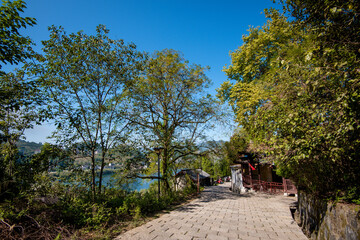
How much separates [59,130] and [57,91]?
1.57 metres

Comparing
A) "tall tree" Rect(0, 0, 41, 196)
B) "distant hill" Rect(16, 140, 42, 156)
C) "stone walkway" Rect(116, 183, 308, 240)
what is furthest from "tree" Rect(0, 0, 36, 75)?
"stone walkway" Rect(116, 183, 308, 240)

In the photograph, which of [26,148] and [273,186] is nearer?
[26,148]

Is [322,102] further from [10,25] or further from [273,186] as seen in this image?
[273,186]

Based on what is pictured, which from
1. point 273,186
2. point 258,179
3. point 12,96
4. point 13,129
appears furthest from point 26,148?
point 258,179

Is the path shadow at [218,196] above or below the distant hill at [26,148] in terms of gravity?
below

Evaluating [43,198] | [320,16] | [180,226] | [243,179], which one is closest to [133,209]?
[180,226]

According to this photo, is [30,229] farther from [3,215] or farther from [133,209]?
[133,209]

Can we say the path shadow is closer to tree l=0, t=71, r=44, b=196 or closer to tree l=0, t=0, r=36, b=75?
tree l=0, t=71, r=44, b=196

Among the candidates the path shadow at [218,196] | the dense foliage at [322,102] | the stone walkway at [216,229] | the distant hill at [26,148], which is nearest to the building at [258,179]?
the path shadow at [218,196]

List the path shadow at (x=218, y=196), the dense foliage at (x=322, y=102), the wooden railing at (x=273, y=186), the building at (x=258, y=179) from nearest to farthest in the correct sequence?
the dense foliage at (x=322, y=102) < the path shadow at (x=218, y=196) < the wooden railing at (x=273, y=186) < the building at (x=258, y=179)

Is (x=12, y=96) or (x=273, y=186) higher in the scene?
(x=12, y=96)

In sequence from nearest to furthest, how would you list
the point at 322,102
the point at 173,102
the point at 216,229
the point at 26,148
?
the point at 322,102 < the point at 216,229 < the point at 26,148 < the point at 173,102

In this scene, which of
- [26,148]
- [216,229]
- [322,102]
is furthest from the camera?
[26,148]

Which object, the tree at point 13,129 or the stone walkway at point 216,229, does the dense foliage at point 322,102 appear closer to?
the stone walkway at point 216,229
